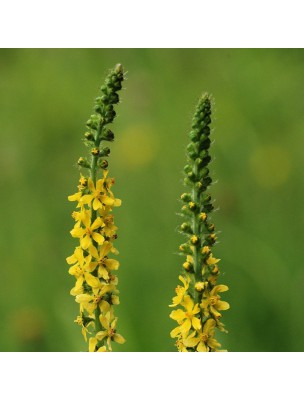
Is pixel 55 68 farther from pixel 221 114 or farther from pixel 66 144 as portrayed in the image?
pixel 221 114

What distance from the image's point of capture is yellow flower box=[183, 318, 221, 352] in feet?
6.31

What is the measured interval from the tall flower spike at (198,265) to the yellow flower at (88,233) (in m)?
0.24

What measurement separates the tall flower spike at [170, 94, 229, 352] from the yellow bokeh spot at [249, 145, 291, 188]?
11.7 feet

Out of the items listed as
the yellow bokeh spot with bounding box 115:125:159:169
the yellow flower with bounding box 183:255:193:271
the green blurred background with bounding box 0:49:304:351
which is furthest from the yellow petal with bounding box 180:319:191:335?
the yellow bokeh spot with bounding box 115:125:159:169

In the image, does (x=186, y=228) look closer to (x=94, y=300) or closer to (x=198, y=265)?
(x=198, y=265)

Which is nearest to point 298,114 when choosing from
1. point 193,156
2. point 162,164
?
point 162,164

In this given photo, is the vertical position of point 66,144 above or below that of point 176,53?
below

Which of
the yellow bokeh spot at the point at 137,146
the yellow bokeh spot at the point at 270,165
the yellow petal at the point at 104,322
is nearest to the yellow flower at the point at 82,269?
the yellow petal at the point at 104,322

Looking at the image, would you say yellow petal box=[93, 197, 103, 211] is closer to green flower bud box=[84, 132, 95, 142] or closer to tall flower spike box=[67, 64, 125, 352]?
tall flower spike box=[67, 64, 125, 352]

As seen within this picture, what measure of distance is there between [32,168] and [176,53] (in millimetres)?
1805

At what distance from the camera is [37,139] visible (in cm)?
650

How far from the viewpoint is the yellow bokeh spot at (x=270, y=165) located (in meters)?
5.70
